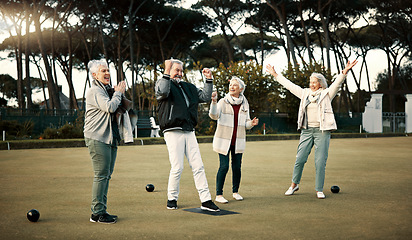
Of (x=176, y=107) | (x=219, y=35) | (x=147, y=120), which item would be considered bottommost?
(x=147, y=120)

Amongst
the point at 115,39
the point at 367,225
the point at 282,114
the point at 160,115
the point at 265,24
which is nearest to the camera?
the point at 367,225

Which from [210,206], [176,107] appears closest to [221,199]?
[210,206]

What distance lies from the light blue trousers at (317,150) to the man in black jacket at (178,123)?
181cm

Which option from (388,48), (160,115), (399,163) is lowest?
(399,163)

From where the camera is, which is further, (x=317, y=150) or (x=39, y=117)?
(x=39, y=117)

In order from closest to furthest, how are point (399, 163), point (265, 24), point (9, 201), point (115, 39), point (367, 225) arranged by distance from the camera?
point (367, 225), point (9, 201), point (399, 163), point (265, 24), point (115, 39)

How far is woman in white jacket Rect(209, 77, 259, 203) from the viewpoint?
6496mm

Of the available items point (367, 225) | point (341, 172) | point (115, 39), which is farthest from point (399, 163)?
point (115, 39)

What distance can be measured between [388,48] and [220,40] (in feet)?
48.5

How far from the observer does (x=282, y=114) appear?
31312mm

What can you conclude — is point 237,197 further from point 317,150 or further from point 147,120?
point 147,120

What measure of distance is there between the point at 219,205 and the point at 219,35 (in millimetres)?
40506

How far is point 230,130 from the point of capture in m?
6.57

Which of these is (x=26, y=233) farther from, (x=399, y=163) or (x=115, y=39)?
(x=115, y=39)
